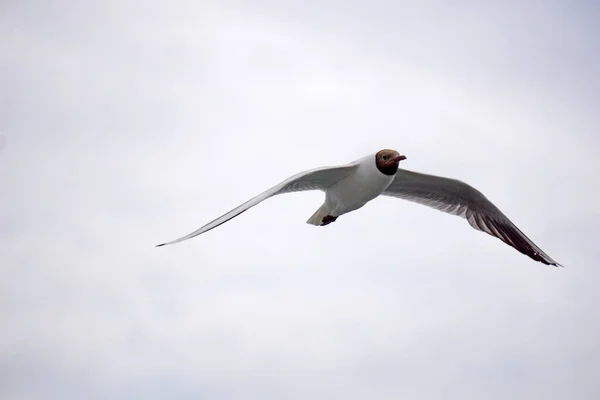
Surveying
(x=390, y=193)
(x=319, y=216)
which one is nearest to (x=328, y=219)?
(x=319, y=216)

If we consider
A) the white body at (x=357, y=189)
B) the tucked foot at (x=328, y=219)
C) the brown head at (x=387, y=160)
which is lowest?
the tucked foot at (x=328, y=219)

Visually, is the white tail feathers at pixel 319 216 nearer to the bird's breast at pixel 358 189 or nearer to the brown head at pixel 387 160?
the bird's breast at pixel 358 189

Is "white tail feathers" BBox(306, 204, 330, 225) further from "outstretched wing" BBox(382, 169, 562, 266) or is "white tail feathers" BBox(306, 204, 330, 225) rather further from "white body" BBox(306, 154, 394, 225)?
"outstretched wing" BBox(382, 169, 562, 266)

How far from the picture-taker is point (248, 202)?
10.2m

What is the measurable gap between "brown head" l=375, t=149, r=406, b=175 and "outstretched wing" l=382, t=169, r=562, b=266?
57.9 inches

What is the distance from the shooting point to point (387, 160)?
11781 mm

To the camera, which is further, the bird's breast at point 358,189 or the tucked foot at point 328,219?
the tucked foot at point 328,219

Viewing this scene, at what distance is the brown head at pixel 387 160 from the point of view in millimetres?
11750

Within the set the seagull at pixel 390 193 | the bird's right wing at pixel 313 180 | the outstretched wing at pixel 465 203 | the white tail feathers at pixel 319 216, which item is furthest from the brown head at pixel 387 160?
the outstretched wing at pixel 465 203

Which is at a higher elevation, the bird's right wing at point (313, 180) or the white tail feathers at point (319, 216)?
the bird's right wing at point (313, 180)

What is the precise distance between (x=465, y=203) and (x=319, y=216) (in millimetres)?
2808

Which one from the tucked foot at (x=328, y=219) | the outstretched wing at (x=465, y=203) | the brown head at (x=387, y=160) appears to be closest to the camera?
the brown head at (x=387, y=160)

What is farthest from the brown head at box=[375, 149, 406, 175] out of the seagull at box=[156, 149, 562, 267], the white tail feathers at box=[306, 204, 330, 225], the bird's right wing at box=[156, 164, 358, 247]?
the white tail feathers at box=[306, 204, 330, 225]

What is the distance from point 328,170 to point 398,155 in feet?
3.43
